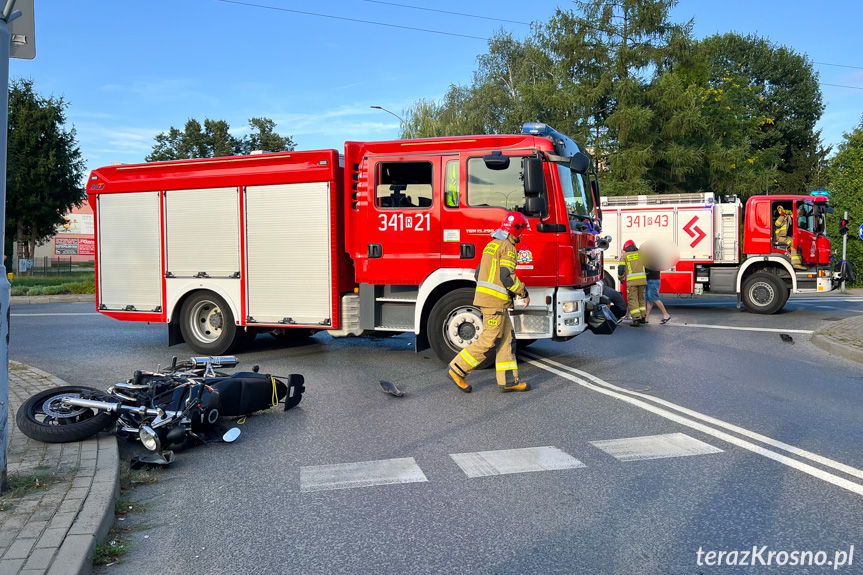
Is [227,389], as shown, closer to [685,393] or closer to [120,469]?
[120,469]

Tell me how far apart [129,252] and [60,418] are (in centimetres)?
579

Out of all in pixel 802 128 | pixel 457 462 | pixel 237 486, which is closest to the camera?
pixel 237 486

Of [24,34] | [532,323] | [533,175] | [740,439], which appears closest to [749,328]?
[532,323]

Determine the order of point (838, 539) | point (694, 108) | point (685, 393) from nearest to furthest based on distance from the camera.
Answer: point (838, 539), point (685, 393), point (694, 108)

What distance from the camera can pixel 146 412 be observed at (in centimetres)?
541

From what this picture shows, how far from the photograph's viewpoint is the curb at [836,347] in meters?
10.1

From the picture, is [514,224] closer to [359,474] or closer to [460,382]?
[460,382]

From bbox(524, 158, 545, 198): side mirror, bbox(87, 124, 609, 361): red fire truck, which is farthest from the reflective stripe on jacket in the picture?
bbox(524, 158, 545, 198): side mirror

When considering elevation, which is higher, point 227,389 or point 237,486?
point 227,389

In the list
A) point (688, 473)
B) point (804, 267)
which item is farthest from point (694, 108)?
point (688, 473)

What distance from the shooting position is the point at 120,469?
4.90m

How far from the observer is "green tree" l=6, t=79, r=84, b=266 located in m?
31.6

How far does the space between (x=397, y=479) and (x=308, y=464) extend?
0.75 meters

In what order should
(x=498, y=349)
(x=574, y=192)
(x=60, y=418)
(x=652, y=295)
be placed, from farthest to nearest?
(x=652, y=295)
(x=574, y=192)
(x=498, y=349)
(x=60, y=418)
